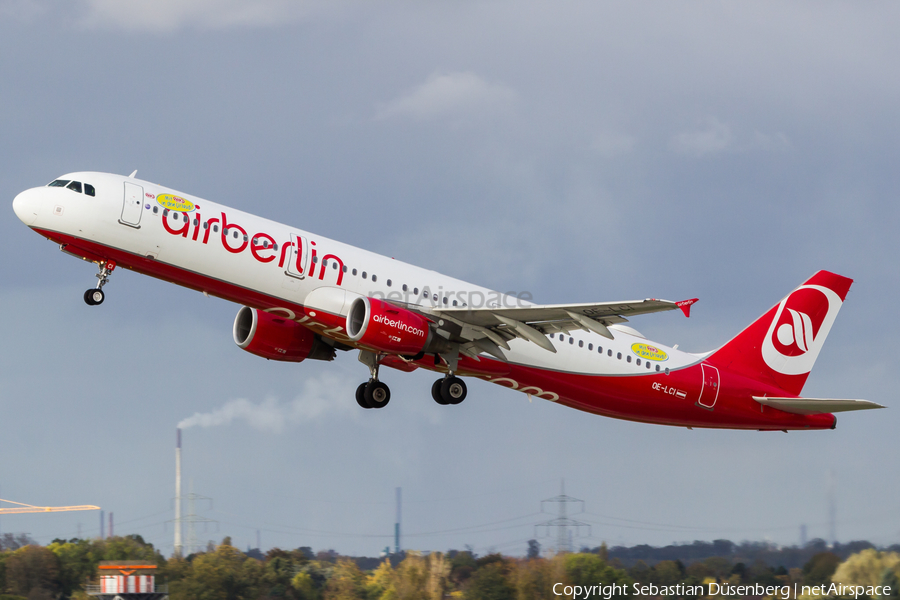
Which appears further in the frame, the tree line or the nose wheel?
the tree line

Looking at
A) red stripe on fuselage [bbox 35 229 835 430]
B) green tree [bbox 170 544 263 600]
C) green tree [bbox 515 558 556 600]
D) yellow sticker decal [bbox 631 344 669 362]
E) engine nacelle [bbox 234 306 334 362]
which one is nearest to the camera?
engine nacelle [bbox 234 306 334 362]

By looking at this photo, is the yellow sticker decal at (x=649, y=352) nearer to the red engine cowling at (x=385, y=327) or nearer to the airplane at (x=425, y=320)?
the airplane at (x=425, y=320)

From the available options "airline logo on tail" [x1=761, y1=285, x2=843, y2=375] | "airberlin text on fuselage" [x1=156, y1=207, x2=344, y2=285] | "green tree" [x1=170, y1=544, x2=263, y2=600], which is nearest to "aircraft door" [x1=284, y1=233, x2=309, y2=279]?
"airberlin text on fuselage" [x1=156, y1=207, x2=344, y2=285]

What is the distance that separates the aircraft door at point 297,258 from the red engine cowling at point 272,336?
3691mm

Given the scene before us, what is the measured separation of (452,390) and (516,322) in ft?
12.7

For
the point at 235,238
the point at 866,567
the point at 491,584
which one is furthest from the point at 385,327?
the point at 491,584

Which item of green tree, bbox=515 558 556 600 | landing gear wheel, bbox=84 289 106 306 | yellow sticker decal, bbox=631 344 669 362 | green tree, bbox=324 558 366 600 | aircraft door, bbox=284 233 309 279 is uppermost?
aircraft door, bbox=284 233 309 279

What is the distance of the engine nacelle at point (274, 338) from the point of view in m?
36.7

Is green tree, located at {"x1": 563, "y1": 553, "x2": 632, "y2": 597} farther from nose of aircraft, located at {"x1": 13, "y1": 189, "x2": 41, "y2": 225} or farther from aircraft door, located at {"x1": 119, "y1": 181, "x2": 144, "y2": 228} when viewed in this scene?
nose of aircraft, located at {"x1": 13, "y1": 189, "x2": 41, "y2": 225}

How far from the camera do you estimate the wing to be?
31969 millimetres

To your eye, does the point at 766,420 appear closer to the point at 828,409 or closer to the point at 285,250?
the point at 828,409

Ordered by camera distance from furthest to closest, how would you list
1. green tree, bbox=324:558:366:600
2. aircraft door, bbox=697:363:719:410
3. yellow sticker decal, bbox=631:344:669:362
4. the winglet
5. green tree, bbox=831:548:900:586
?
green tree, bbox=324:558:366:600 < aircraft door, bbox=697:363:719:410 < yellow sticker decal, bbox=631:344:669:362 < green tree, bbox=831:548:900:586 < the winglet

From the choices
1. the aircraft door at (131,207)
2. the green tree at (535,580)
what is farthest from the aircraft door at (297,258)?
the green tree at (535,580)

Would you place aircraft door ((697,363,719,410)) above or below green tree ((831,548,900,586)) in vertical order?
above
